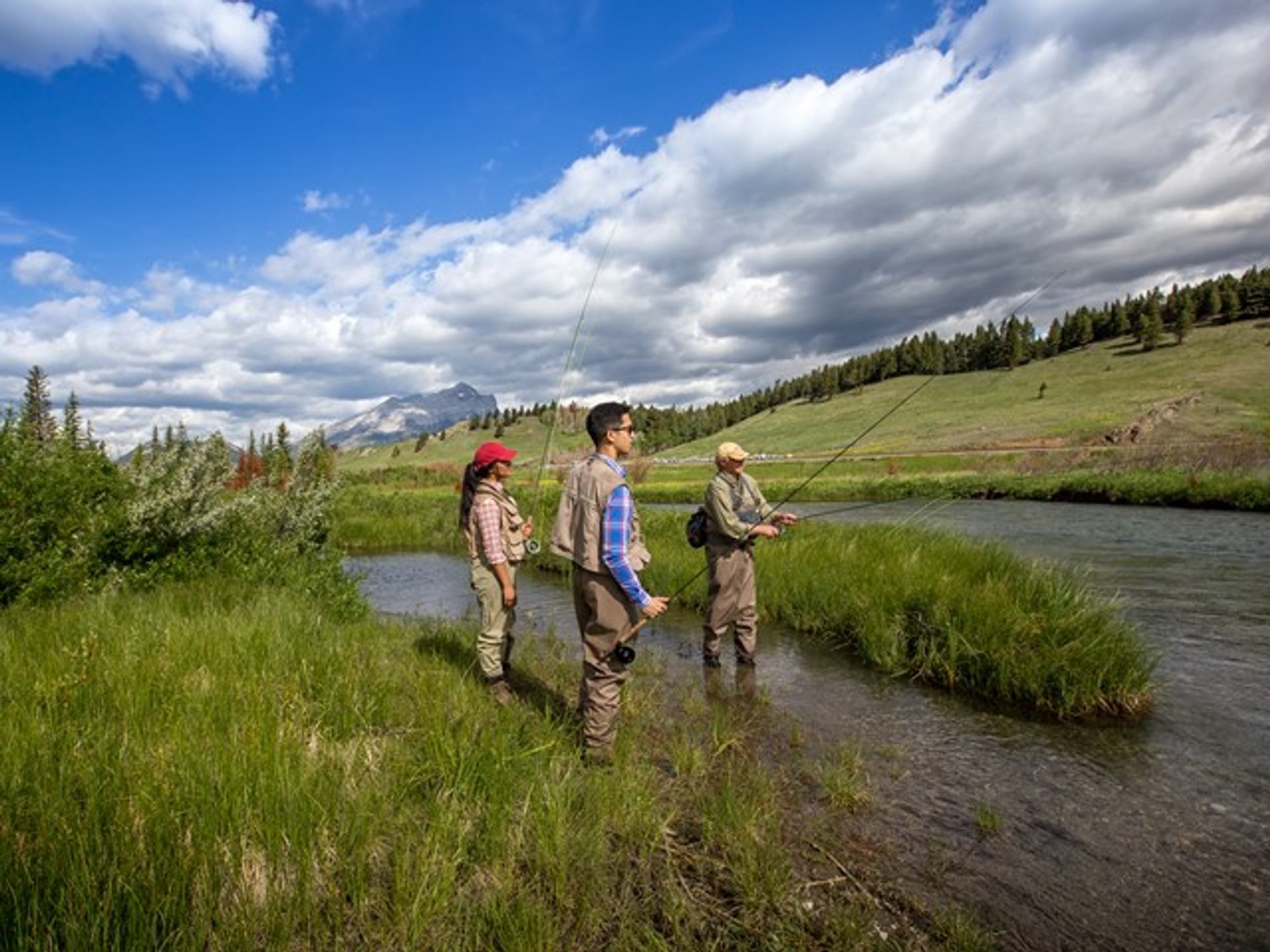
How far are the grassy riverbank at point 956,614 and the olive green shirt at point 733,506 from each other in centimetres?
249

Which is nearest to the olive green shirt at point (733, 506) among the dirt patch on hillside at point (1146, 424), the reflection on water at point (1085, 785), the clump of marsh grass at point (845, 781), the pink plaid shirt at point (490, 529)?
the reflection on water at point (1085, 785)

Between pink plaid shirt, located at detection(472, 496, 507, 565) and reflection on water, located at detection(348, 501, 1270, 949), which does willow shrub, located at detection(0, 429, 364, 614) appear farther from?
reflection on water, located at detection(348, 501, 1270, 949)

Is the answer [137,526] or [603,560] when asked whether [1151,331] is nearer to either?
[603,560]

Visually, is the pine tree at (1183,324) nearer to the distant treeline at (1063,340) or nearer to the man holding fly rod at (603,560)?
the distant treeline at (1063,340)

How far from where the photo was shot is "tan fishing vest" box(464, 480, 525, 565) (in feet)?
20.7

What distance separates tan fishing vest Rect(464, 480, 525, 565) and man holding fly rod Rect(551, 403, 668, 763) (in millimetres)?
1761

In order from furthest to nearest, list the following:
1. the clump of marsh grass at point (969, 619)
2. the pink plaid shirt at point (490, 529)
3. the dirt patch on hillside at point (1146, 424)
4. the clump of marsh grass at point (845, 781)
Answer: the dirt patch on hillside at point (1146, 424), the clump of marsh grass at point (969, 619), the pink plaid shirt at point (490, 529), the clump of marsh grass at point (845, 781)

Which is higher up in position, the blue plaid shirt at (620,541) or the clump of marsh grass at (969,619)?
the blue plaid shirt at (620,541)

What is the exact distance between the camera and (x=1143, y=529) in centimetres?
2023

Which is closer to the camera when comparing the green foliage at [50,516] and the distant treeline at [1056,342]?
the green foliage at [50,516]

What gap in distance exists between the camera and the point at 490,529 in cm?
620

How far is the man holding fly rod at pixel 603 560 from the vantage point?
4355mm

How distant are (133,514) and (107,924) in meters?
8.75

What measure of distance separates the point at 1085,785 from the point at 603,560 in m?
4.23
